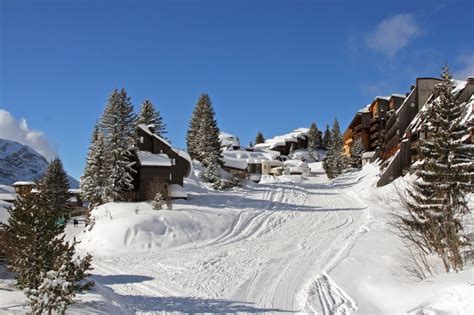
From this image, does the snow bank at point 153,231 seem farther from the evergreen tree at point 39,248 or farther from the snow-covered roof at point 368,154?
the snow-covered roof at point 368,154

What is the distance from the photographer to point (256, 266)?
16969 mm

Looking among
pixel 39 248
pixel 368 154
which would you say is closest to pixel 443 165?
pixel 39 248

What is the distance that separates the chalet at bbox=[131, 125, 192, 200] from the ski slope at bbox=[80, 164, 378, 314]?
3.63m

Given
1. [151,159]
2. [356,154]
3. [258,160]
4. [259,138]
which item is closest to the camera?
[151,159]

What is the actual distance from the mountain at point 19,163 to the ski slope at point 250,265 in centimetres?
11788

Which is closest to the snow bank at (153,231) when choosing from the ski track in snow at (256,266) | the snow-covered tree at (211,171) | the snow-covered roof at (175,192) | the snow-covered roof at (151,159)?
the ski track in snow at (256,266)

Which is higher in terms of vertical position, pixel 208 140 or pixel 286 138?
pixel 286 138

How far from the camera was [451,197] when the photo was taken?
17172 mm

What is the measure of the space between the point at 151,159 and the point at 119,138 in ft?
11.6

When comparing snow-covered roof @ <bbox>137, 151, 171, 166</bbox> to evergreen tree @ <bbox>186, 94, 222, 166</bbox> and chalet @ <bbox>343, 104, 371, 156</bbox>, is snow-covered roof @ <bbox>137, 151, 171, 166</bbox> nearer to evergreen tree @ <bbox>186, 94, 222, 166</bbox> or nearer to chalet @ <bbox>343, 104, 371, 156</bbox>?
evergreen tree @ <bbox>186, 94, 222, 166</bbox>

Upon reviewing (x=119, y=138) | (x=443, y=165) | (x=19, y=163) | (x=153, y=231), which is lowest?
(x=153, y=231)

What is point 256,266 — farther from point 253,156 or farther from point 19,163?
point 19,163

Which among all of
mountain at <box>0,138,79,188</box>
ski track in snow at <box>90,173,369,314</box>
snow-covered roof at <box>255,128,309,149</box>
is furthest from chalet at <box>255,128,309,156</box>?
ski track in snow at <box>90,173,369,314</box>

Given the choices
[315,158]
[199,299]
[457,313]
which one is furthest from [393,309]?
[315,158]
